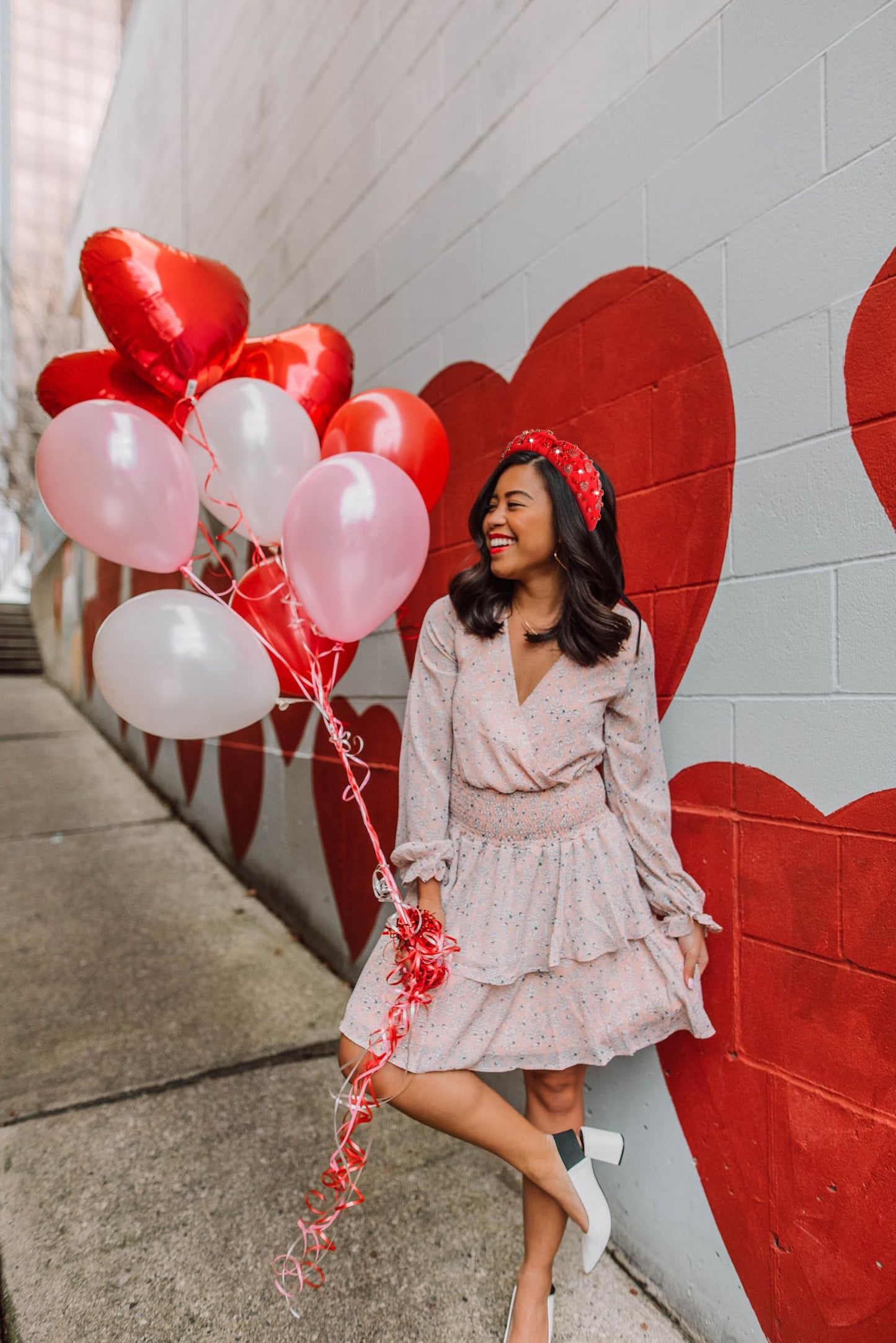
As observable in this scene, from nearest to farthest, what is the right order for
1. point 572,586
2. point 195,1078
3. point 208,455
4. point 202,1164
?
point 572,586 → point 208,455 → point 202,1164 → point 195,1078

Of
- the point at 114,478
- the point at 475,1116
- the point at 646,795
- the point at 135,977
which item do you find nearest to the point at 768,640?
the point at 646,795

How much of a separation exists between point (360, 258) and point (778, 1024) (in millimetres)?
2718

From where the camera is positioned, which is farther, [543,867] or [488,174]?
[488,174]

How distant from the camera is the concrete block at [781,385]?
4.59 feet

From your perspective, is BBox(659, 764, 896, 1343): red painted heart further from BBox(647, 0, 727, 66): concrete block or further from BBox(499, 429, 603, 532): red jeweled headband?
BBox(647, 0, 727, 66): concrete block

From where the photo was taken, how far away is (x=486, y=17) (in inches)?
88.1

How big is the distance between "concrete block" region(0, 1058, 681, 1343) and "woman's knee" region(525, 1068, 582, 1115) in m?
0.41

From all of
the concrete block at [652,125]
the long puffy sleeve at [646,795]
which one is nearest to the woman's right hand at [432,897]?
the long puffy sleeve at [646,795]

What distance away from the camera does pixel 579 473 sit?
1540mm

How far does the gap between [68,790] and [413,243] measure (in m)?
3.98

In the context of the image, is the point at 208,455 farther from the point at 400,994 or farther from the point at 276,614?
the point at 400,994

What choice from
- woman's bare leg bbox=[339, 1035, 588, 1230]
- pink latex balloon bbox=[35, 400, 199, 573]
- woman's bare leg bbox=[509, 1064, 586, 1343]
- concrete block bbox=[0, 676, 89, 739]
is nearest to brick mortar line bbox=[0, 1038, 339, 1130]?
woman's bare leg bbox=[509, 1064, 586, 1343]

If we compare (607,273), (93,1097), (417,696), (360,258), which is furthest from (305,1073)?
(360,258)

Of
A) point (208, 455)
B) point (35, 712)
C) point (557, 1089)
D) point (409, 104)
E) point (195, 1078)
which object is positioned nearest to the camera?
point (557, 1089)
